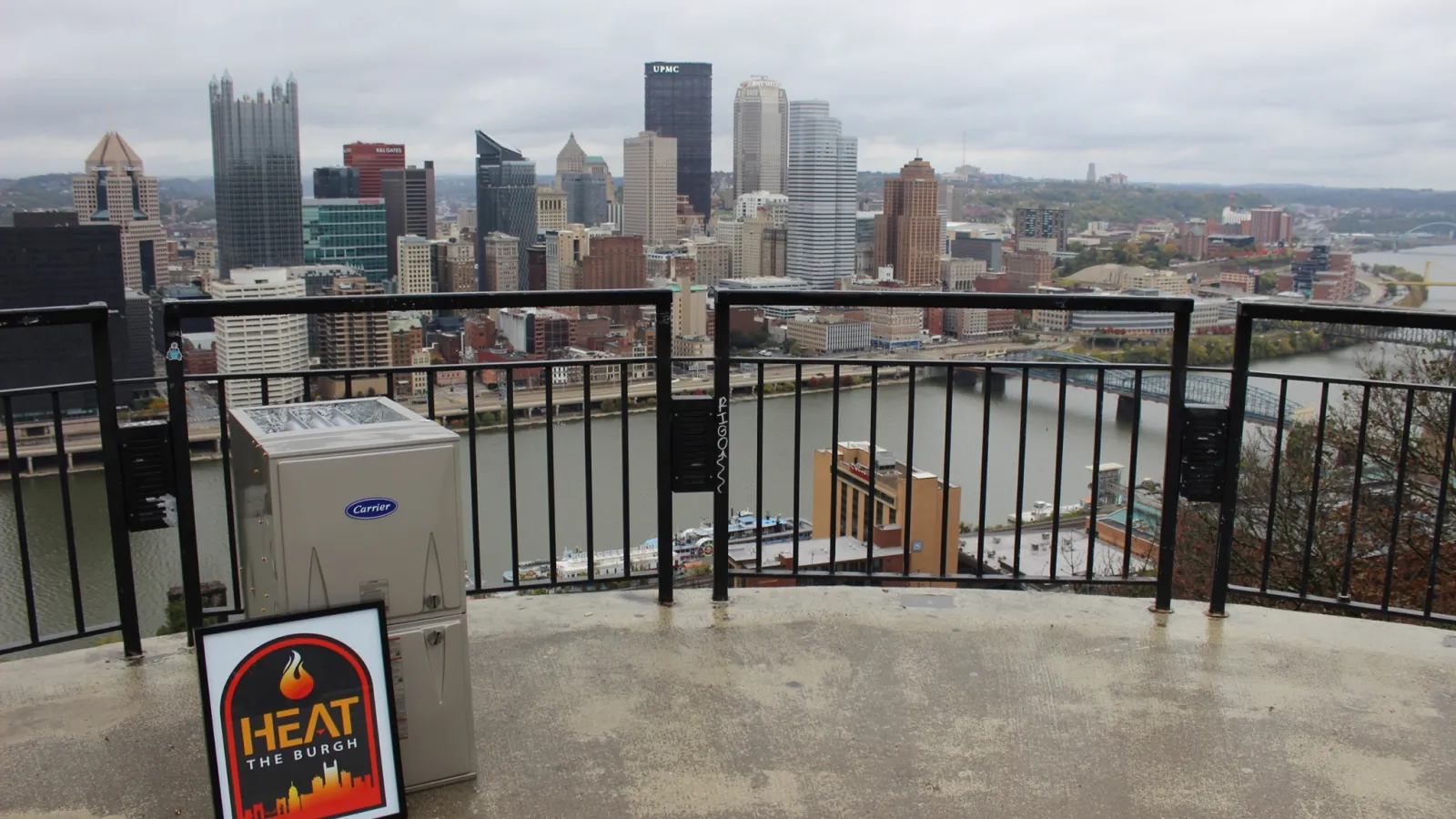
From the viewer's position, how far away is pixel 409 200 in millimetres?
65938

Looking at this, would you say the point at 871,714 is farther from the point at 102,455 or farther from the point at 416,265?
the point at 416,265

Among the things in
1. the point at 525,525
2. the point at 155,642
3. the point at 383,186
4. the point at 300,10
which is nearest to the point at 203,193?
the point at 383,186

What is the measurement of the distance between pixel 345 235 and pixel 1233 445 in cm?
5799

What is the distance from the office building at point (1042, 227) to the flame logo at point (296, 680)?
1605 inches

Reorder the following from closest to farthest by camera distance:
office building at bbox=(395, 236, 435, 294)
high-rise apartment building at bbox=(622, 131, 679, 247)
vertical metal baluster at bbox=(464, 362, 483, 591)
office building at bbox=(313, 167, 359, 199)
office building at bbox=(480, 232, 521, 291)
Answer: vertical metal baluster at bbox=(464, 362, 483, 591) → office building at bbox=(395, 236, 435, 294) → office building at bbox=(480, 232, 521, 291) → office building at bbox=(313, 167, 359, 199) → high-rise apartment building at bbox=(622, 131, 679, 247)

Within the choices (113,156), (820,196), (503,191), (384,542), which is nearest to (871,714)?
(384,542)

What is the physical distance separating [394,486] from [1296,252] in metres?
33.2

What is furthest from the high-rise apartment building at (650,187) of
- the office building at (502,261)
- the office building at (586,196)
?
the office building at (502,261)

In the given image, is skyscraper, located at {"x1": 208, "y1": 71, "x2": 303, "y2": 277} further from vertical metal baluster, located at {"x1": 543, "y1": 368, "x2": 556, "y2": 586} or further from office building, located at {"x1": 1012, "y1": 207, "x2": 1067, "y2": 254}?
vertical metal baluster, located at {"x1": 543, "y1": 368, "x2": 556, "y2": 586}

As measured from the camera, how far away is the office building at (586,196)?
257 feet

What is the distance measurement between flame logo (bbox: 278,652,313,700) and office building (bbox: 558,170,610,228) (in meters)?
76.8

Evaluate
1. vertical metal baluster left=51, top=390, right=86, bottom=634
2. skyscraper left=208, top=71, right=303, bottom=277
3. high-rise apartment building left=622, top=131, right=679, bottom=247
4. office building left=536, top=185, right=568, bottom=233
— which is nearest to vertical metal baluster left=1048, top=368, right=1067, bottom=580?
vertical metal baluster left=51, top=390, right=86, bottom=634

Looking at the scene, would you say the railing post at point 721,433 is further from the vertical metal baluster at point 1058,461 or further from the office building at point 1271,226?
the office building at point 1271,226

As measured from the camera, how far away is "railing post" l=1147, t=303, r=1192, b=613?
3020 millimetres
